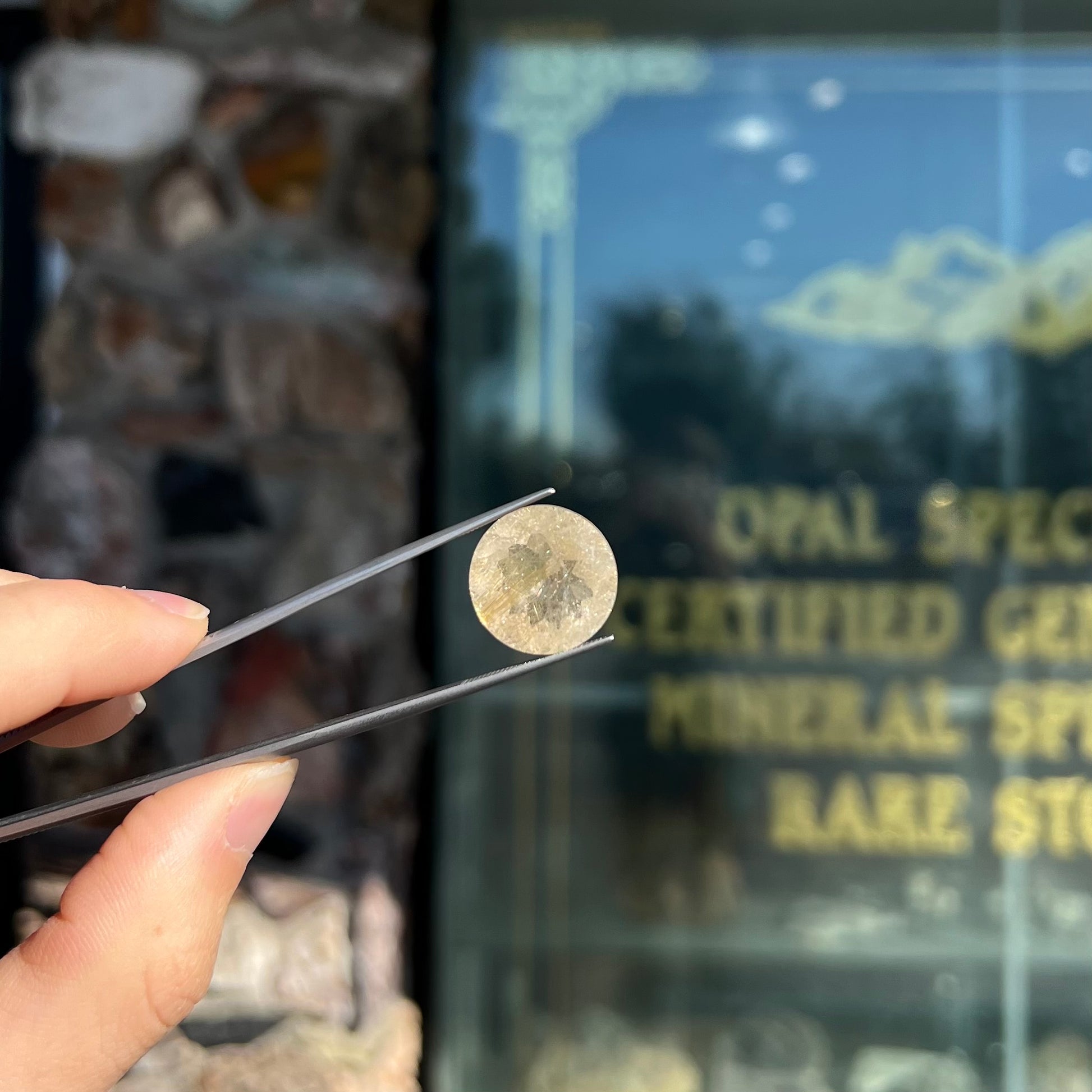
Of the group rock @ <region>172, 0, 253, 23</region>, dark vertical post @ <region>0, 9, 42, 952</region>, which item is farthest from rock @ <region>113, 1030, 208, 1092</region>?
rock @ <region>172, 0, 253, 23</region>

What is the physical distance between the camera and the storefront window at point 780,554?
213cm

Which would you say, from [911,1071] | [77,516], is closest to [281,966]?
[77,516]

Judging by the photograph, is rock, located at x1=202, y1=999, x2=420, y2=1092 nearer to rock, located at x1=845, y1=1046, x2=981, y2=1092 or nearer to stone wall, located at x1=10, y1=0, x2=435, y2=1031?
stone wall, located at x1=10, y1=0, x2=435, y2=1031

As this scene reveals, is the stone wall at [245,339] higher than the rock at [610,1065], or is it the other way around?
the stone wall at [245,339]

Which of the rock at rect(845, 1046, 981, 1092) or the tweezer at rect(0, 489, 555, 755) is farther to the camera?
the rock at rect(845, 1046, 981, 1092)

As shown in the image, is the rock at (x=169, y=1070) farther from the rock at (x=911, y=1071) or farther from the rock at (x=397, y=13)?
the rock at (x=397, y=13)

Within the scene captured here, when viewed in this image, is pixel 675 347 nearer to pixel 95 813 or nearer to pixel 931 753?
pixel 931 753

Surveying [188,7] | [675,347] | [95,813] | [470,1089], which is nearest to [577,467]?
[675,347]

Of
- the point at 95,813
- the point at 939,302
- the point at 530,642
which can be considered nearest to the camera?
the point at 95,813

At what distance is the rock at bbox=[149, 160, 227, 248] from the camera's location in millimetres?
2006

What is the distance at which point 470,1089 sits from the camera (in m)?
2.20

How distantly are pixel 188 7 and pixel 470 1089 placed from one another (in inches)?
86.6

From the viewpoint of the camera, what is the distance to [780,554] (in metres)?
2.16

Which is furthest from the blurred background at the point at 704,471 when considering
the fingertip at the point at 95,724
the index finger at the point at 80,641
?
the index finger at the point at 80,641
